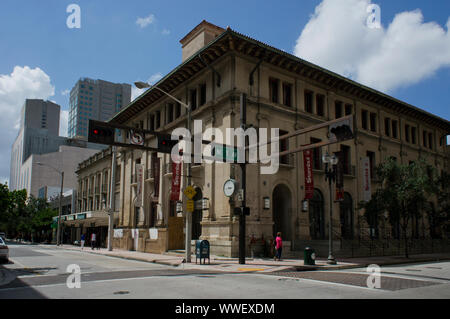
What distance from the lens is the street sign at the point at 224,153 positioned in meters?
18.8

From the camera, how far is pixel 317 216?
29391mm

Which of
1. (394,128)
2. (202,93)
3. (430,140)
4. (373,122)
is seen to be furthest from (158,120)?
(430,140)

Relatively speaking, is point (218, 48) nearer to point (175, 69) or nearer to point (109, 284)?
point (175, 69)

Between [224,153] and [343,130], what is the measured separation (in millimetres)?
6650

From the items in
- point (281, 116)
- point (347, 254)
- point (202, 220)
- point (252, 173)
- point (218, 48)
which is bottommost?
point (347, 254)

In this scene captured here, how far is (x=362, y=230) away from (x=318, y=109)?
33.1 feet

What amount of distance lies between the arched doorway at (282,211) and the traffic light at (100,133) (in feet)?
48.2

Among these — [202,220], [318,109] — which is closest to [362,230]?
[318,109]

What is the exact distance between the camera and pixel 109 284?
38.9 feet
